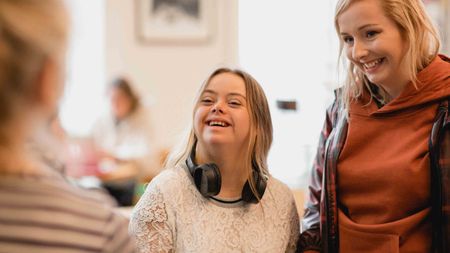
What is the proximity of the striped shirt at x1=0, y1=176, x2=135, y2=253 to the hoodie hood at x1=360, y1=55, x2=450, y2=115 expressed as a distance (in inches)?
44.7

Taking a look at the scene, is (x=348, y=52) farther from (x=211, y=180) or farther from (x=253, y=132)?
(x=211, y=180)

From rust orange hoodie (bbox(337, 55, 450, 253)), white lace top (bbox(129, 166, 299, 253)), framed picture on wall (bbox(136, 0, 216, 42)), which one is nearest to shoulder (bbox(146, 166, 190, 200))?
white lace top (bbox(129, 166, 299, 253))

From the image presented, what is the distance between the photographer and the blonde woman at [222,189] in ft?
6.62

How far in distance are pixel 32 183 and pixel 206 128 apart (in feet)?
3.58

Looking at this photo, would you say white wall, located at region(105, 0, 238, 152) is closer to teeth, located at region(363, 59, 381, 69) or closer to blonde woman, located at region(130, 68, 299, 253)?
blonde woman, located at region(130, 68, 299, 253)

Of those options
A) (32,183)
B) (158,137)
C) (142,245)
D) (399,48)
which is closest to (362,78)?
(399,48)

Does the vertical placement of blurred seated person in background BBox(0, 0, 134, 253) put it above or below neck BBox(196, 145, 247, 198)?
above

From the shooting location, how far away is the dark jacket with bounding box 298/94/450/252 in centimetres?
188

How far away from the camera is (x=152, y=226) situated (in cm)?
200

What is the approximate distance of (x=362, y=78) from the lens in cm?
215

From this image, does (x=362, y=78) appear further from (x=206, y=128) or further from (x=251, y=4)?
(x=251, y=4)

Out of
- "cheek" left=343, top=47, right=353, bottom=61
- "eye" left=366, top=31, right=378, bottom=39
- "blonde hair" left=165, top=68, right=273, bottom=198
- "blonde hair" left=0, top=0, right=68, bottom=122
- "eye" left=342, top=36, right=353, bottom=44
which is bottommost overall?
"blonde hair" left=165, top=68, right=273, bottom=198

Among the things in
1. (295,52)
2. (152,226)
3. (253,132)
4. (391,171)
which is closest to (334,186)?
(391,171)

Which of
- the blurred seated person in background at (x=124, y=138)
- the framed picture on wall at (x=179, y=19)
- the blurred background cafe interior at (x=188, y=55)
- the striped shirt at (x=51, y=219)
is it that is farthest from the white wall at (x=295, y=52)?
the striped shirt at (x=51, y=219)
